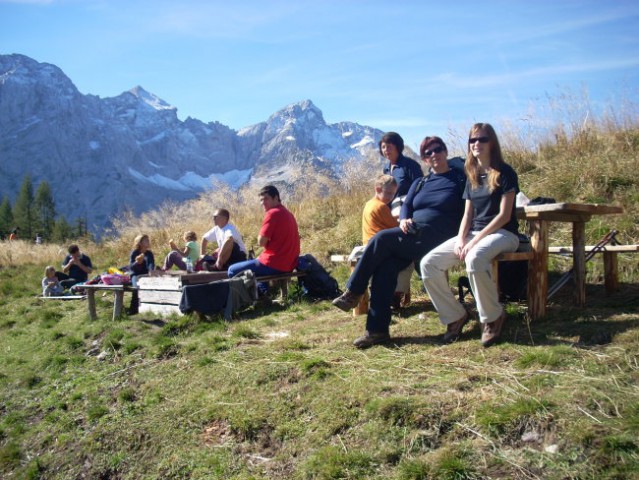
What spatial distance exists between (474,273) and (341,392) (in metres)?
1.30

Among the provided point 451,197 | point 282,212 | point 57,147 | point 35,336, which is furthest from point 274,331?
point 57,147

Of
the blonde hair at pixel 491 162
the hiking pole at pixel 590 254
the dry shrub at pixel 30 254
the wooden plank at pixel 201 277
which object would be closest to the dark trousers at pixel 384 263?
the blonde hair at pixel 491 162

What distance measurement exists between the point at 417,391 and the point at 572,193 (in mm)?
4997

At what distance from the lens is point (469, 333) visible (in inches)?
186

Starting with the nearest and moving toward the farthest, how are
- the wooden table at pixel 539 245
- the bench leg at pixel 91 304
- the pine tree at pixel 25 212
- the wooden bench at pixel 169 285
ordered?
the wooden table at pixel 539 245, the wooden bench at pixel 169 285, the bench leg at pixel 91 304, the pine tree at pixel 25 212

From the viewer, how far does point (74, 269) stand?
1207 centimetres

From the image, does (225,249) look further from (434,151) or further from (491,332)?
(491,332)

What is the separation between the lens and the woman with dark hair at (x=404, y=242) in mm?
4840

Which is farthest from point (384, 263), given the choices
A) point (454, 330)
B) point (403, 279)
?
point (403, 279)

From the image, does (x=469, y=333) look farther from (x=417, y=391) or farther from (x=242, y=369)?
(x=242, y=369)

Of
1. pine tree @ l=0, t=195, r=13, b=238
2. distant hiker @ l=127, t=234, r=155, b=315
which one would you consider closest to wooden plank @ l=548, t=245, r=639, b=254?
distant hiker @ l=127, t=234, r=155, b=315

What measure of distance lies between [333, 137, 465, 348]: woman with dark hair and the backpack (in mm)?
2475

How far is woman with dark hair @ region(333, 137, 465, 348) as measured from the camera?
4.84 meters

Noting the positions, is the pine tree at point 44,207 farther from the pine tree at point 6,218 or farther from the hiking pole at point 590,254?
the hiking pole at point 590,254
